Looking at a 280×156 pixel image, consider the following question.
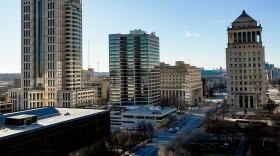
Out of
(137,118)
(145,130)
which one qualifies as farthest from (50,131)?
(137,118)

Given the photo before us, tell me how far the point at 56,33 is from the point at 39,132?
104 m

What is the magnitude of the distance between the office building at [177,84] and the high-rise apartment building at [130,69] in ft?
70.3

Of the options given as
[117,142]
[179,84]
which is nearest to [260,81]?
[179,84]

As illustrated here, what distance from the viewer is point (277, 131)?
89.1 meters

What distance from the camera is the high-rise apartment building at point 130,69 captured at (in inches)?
6462

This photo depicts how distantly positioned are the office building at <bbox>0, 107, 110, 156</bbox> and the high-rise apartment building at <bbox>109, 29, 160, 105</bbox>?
77.7 m

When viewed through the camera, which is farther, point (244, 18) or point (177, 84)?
point (177, 84)

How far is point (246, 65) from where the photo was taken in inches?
5960

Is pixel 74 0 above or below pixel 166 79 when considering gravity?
above

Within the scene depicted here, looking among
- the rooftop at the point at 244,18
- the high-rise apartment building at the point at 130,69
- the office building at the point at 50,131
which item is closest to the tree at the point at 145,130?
the office building at the point at 50,131

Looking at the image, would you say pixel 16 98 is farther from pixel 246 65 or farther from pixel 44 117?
pixel 246 65

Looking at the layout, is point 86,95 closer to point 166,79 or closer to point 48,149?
point 166,79

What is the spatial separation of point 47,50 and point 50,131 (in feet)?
335

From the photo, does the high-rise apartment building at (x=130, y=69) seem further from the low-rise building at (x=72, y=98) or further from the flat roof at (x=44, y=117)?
the flat roof at (x=44, y=117)
